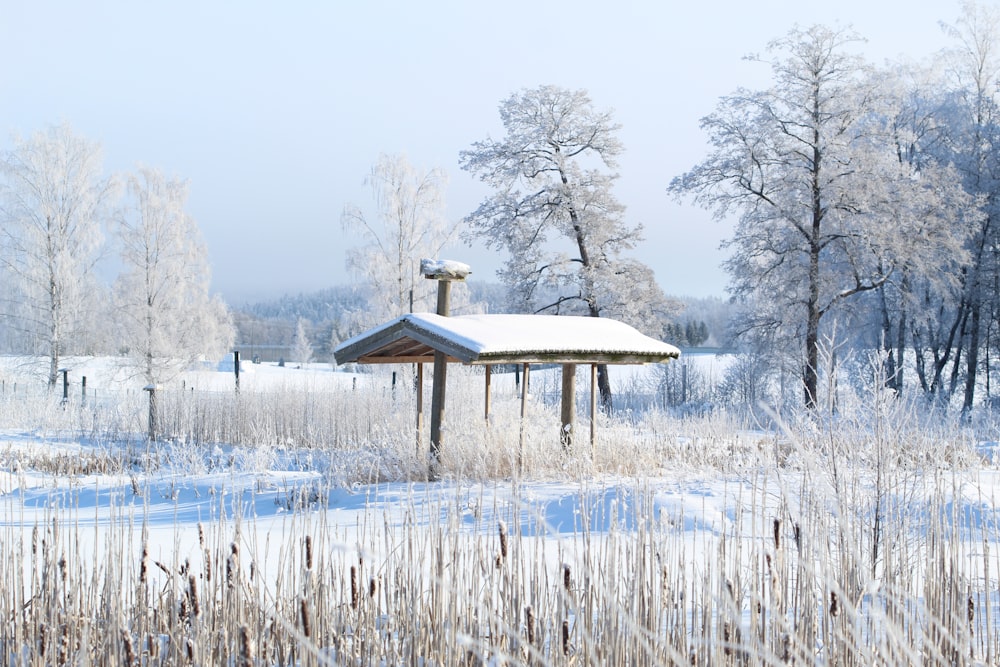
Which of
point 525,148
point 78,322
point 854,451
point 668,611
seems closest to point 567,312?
point 525,148

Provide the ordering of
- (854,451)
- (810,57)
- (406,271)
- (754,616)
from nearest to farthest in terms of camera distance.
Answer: (754,616) < (854,451) < (810,57) < (406,271)

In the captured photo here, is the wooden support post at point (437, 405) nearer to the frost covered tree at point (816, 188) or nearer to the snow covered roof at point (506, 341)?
the snow covered roof at point (506, 341)

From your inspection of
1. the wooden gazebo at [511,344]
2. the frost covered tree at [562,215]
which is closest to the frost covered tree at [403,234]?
the frost covered tree at [562,215]

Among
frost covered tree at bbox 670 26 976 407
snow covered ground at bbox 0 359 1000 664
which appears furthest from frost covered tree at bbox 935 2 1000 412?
snow covered ground at bbox 0 359 1000 664

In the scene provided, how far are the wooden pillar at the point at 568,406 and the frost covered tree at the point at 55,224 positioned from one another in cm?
1477

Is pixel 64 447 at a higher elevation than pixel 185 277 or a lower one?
lower

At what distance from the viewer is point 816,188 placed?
57.7 feet

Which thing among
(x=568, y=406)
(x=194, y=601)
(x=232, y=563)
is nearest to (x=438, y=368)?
(x=568, y=406)

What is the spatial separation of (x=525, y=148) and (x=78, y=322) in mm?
11518

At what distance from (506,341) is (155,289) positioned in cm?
1258

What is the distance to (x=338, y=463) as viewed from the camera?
848 centimetres

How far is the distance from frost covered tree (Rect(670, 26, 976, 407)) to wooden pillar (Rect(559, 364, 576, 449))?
34.3 ft

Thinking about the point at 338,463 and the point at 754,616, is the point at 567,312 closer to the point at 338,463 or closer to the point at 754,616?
the point at 338,463

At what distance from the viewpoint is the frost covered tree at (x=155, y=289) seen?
17227mm
